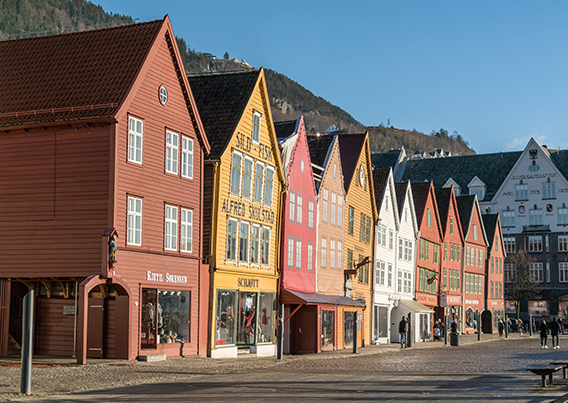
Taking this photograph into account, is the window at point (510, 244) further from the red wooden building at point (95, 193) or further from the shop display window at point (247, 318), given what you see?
the red wooden building at point (95, 193)

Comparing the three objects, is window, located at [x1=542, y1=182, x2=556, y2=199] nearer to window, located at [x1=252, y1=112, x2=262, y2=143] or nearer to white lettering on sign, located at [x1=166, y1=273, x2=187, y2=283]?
window, located at [x1=252, y1=112, x2=262, y2=143]

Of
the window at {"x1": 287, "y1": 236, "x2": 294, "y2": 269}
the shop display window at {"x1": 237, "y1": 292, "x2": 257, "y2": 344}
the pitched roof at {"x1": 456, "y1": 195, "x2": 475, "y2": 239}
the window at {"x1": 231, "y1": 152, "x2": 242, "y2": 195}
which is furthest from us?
the pitched roof at {"x1": 456, "y1": 195, "x2": 475, "y2": 239}

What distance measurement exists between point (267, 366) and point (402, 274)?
3215 centimetres

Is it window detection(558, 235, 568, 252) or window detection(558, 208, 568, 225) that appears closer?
window detection(558, 235, 568, 252)

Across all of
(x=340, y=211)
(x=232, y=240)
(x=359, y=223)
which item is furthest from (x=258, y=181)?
(x=359, y=223)

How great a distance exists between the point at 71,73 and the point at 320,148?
19660 mm

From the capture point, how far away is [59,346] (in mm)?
26953

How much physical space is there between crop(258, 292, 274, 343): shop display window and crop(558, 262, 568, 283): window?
63.8 m

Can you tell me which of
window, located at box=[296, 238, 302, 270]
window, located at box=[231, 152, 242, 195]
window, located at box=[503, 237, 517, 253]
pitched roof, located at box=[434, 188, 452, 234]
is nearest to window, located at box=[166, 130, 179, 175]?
window, located at box=[231, 152, 242, 195]

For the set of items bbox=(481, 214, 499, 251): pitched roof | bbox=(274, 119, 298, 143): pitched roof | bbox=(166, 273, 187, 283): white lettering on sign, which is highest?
bbox=(274, 119, 298, 143): pitched roof

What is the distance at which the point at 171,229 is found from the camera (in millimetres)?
29453

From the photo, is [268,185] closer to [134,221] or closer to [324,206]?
[324,206]

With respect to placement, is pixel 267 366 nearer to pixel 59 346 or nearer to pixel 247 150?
pixel 59 346

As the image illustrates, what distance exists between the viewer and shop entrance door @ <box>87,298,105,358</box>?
87.2 feet
